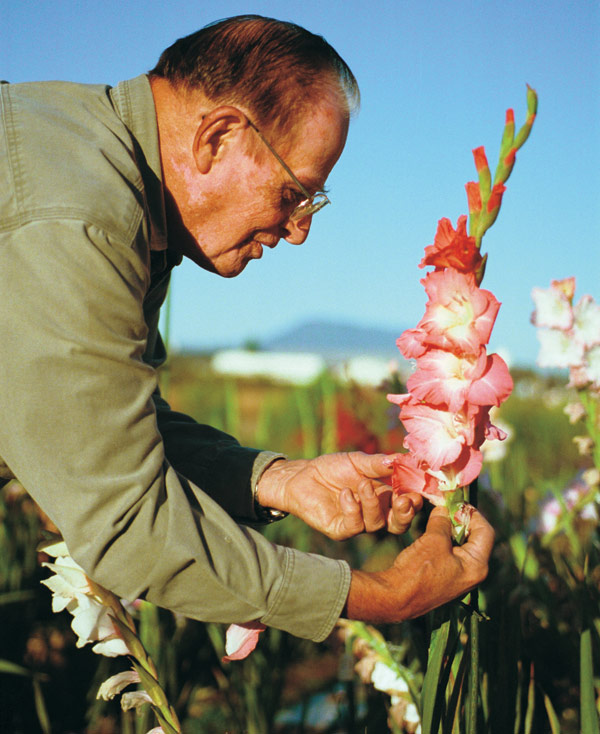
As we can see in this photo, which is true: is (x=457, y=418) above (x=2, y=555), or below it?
above

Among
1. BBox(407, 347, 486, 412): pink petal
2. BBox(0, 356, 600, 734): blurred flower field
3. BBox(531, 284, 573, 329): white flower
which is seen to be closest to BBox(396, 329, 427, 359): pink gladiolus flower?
BBox(407, 347, 486, 412): pink petal

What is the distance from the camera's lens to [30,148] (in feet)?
3.74

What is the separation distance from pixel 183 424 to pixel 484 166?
0.98m

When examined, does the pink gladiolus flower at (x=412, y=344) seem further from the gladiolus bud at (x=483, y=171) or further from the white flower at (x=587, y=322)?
the white flower at (x=587, y=322)

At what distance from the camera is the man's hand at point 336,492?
1.30 meters

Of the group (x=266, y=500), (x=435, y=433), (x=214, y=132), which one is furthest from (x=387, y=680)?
(x=214, y=132)

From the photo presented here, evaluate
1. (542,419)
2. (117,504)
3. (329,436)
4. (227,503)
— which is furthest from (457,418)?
(542,419)

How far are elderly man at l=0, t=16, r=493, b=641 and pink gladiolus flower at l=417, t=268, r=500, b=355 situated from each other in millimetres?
267

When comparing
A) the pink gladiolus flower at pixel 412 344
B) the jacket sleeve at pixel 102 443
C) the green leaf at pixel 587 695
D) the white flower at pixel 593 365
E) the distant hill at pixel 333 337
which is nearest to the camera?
the jacket sleeve at pixel 102 443

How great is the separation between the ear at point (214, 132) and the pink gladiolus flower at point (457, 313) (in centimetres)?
50

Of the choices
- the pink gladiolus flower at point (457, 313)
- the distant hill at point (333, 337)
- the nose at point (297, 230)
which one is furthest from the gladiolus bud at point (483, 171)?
the distant hill at point (333, 337)

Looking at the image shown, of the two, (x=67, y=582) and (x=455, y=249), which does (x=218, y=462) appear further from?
(x=455, y=249)

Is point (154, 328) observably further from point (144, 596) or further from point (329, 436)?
point (329, 436)

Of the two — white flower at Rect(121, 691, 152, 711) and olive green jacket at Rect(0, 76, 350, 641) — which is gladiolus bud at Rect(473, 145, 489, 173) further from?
white flower at Rect(121, 691, 152, 711)
